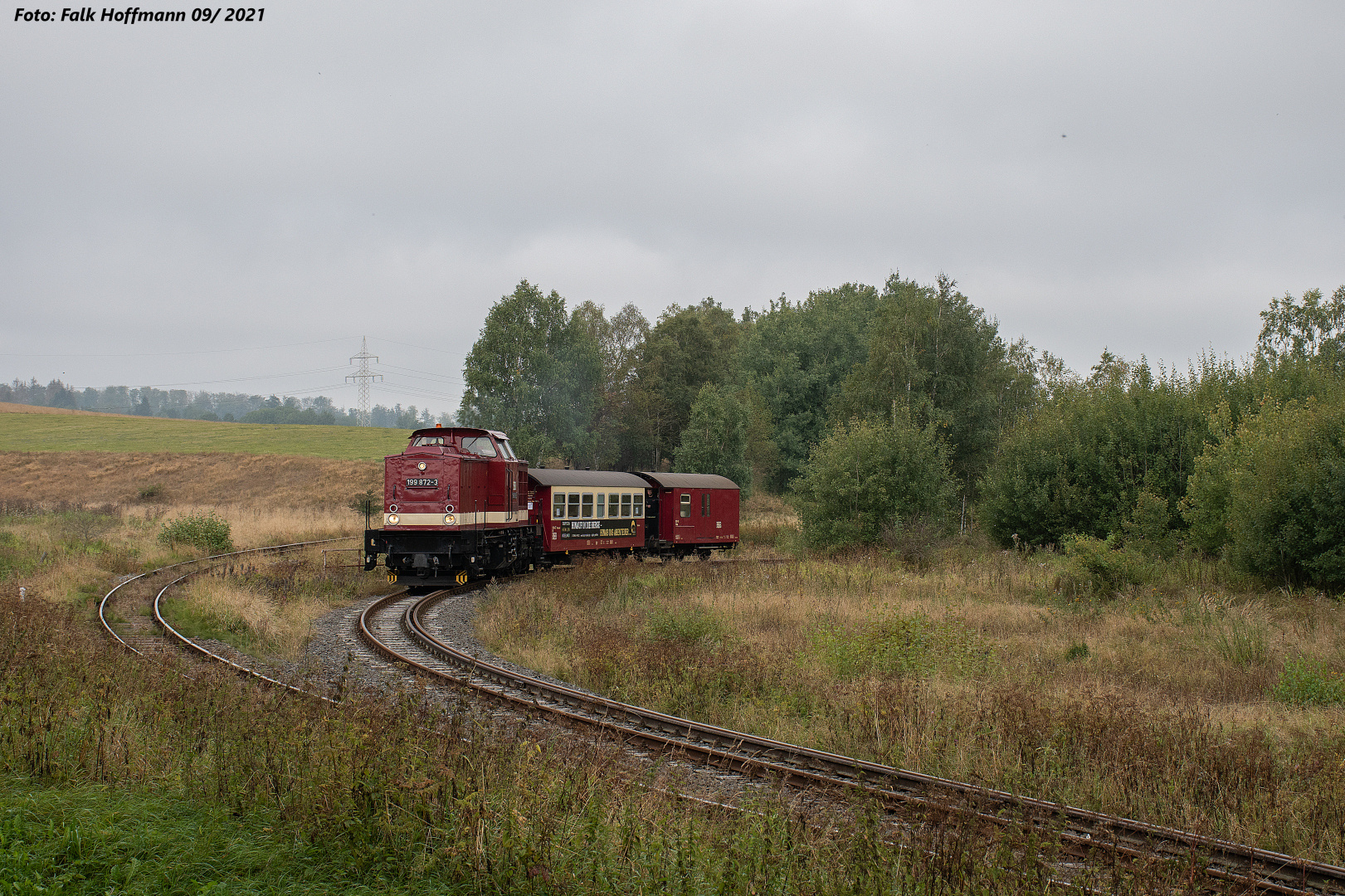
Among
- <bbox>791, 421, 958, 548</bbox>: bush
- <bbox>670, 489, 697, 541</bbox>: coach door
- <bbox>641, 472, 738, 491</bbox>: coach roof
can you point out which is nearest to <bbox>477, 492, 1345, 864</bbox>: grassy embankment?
<bbox>791, 421, 958, 548</bbox>: bush

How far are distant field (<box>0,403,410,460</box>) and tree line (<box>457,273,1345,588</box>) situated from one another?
22.8 metres

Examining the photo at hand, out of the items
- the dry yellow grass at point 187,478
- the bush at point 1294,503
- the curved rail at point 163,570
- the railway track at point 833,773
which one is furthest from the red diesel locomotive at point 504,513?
the dry yellow grass at point 187,478

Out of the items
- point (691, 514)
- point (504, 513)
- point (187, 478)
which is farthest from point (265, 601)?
point (187, 478)

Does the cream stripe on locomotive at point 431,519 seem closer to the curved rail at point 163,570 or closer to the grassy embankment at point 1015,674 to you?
the grassy embankment at point 1015,674

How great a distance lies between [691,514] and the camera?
28719mm

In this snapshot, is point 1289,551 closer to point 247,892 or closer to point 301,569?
point 247,892

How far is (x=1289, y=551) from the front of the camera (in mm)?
18625

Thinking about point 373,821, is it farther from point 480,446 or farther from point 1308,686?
point 480,446

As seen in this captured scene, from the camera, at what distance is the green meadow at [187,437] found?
71.7 metres

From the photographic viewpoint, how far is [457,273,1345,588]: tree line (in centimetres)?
2086

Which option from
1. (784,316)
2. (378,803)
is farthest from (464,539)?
(784,316)

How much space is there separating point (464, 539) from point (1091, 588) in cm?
1415

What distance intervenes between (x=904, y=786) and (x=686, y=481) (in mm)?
21677

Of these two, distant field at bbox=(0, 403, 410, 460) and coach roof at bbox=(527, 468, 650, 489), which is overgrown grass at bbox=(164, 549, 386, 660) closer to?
coach roof at bbox=(527, 468, 650, 489)
